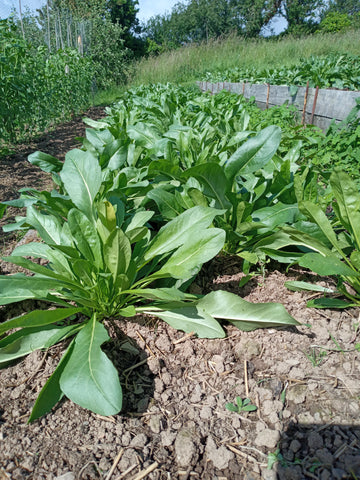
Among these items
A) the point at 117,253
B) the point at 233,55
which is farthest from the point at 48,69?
the point at 233,55

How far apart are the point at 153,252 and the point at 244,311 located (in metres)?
0.51

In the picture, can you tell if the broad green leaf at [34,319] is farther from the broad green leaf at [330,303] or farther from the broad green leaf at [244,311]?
the broad green leaf at [330,303]

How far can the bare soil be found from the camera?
1079 millimetres

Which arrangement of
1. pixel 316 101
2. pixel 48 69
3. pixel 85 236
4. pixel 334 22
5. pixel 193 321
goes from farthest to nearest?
1. pixel 334 22
2. pixel 48 69
3. pixel 316 101
4. pixel 85 236
5. pixel 193 321

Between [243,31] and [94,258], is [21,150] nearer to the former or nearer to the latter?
[94,258]

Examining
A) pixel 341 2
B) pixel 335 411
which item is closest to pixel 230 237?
pixel 335 411

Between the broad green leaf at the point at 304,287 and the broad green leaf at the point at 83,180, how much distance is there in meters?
1.05

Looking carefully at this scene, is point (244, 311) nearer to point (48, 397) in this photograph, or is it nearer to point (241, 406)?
point (241, 406)

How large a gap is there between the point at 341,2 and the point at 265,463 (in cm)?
7031

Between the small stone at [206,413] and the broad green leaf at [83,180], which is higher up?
the broad green leaf at [83,180]

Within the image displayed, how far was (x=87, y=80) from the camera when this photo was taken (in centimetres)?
1320

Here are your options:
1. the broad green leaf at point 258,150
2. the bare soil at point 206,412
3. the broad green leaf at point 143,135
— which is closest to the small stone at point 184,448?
the bare soil at point 206,412

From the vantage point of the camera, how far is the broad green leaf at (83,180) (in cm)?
176

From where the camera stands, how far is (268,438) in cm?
114
